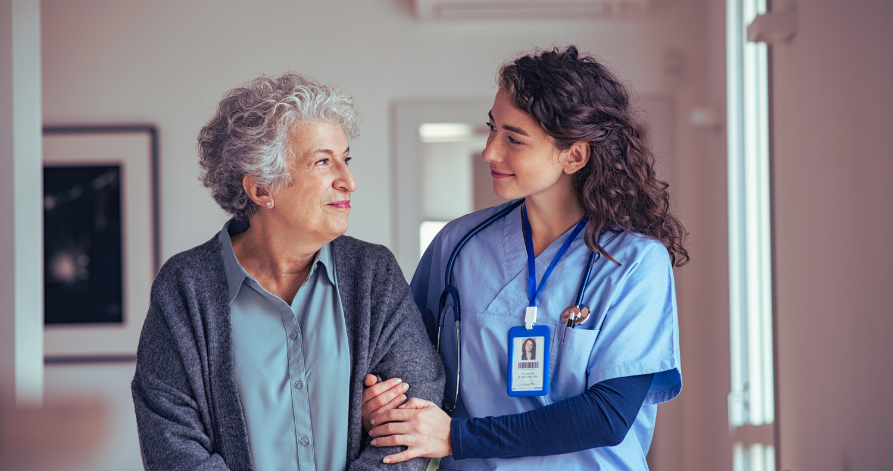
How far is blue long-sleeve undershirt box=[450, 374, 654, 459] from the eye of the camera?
145 cm

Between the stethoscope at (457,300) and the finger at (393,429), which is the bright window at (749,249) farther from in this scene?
the finger at (393,429)

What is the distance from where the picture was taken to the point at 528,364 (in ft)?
5.04

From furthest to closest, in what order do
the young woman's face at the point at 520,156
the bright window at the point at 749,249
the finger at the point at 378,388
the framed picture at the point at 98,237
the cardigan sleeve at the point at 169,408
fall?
the framed picture at the point at 98,237 → the bright window at the point at 749,249 → the young woman's face at the point at 520,156 → the finger at the point at 378,388 → the cardigan sleeve at the point at 169,408

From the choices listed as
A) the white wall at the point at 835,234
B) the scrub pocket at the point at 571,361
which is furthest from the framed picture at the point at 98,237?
the white wall at the point at 835,234

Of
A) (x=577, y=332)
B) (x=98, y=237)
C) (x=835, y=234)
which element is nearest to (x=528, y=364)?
(x=577, y=332)

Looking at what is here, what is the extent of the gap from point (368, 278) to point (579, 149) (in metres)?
0.54

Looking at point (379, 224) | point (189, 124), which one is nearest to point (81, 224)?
point (189, 124)

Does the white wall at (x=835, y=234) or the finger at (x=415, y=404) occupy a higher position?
the white wall at (x=835, y=234)

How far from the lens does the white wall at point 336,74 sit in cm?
325

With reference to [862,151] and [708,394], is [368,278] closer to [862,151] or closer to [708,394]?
[862,151]

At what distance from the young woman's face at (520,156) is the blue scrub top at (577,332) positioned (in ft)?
0.50

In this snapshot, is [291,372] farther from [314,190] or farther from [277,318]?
[314,190]

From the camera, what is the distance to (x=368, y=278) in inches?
61.4

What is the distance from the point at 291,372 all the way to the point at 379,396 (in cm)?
18
